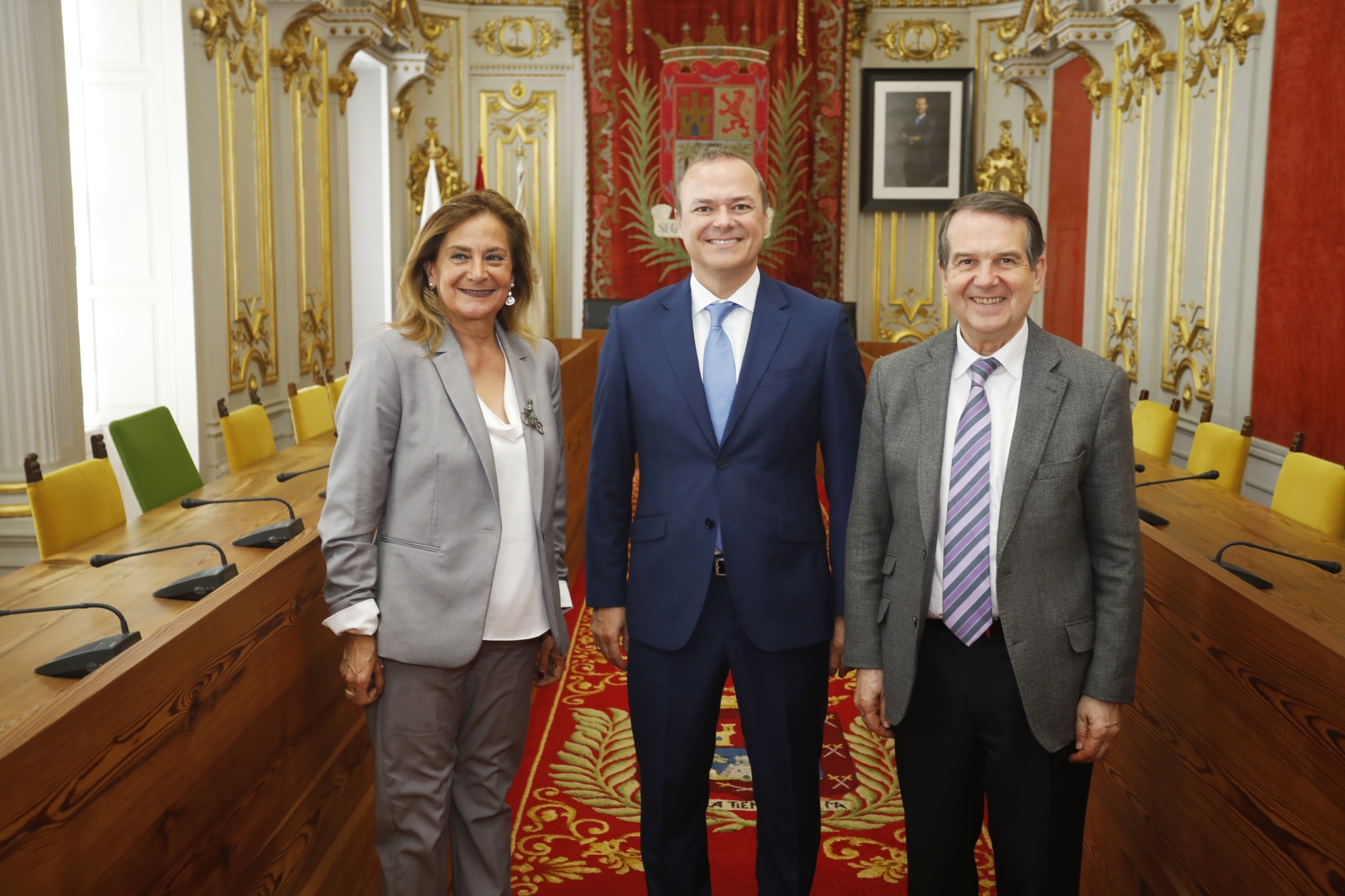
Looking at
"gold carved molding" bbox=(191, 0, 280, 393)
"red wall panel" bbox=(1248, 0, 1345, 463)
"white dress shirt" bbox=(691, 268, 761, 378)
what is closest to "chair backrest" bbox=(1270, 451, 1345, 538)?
"red wall panel" bbox=(1248, 0, 1345, 463)

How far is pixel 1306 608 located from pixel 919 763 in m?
1.05

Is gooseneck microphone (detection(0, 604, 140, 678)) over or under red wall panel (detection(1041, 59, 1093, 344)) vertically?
under

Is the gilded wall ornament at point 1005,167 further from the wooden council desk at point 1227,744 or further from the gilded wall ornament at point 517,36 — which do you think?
the wooden council desk at point 1227,744

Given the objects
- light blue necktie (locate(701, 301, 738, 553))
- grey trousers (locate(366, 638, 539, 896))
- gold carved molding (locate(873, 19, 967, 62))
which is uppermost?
gold carved molding (locate(873, 19, 967, 62))

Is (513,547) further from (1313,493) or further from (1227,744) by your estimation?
(1313,493)

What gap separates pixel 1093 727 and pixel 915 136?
9.25 m

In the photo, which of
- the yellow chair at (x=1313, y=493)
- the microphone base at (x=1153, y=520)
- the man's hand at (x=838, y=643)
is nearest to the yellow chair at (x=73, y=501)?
the man's hand at (x=838, y=643)

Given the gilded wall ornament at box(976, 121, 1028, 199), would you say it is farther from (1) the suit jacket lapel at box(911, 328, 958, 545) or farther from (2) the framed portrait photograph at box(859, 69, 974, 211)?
(1) the suit jacket lapel at box(911, 328, 958, 545)

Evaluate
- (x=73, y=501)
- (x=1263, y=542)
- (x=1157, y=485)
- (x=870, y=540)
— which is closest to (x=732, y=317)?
(x=870, y=540)

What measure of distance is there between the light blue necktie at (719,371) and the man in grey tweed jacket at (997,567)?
32 cm

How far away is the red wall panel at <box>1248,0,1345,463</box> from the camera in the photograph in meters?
5.12

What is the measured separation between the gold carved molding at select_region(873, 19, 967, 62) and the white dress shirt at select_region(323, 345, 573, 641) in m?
9.24

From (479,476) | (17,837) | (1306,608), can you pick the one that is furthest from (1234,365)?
(17,837)

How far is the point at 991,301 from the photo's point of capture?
181 cm
